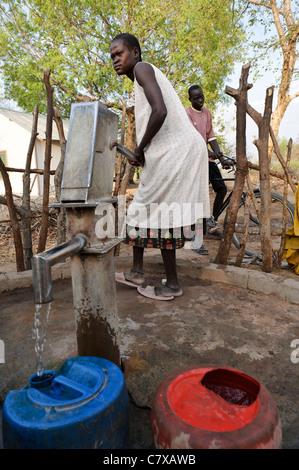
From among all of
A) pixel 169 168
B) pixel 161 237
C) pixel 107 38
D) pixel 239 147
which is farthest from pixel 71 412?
pixel 107 38

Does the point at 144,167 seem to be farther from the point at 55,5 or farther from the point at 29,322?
the point at 55,5

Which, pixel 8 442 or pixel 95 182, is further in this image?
pixel 95 182

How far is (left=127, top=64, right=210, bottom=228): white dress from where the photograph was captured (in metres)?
2.12

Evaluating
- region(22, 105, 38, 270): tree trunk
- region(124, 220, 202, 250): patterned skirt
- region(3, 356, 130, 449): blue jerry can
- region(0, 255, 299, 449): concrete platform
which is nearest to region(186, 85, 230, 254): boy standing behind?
region(0, 255, 299, 449): concrete platform

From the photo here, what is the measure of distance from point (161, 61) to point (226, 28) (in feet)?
11.3

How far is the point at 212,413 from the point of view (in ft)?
2.95

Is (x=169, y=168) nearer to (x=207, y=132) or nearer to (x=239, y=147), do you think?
(x=239, y=147)

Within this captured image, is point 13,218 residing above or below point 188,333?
above

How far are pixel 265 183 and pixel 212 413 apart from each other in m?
2.37

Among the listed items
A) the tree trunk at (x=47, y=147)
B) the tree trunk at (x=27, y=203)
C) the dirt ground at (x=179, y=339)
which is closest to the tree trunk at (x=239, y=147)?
the dirt ground at (x=179, y=339)

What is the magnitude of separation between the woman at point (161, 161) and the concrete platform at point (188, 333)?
292 millimetres

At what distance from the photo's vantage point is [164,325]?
1.99 meters
